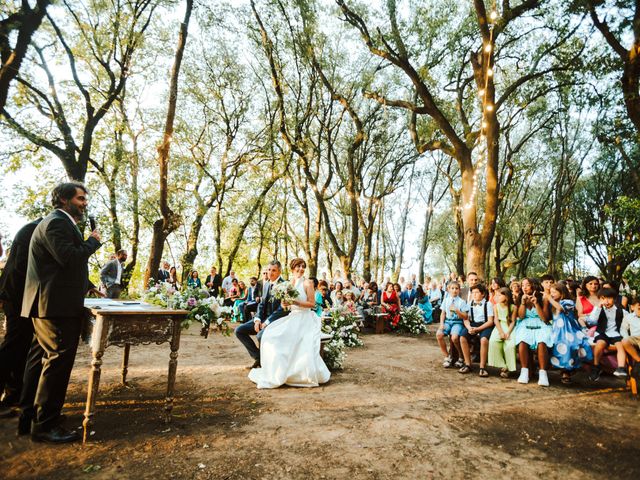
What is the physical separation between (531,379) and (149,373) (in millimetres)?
5835

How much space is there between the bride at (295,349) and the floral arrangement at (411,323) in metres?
6.70

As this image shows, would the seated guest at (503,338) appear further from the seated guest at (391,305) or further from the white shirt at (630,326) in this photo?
the seated guest at (391,305)

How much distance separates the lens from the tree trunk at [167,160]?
8.57 meters

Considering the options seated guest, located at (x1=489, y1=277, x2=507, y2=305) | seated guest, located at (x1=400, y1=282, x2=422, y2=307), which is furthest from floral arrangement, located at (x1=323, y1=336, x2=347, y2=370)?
seated guest, located at (x1=400, y1=282, x2=422, y2=307)

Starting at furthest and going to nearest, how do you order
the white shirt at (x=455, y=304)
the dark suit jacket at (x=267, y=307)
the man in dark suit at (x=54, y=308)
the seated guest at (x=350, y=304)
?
1. the seated guest at (x=350, y=304)
2. the white shirt at (x=455, y=304)
3. the dark suit jacket at (x=267, y=307)
4. the man in dark suit at (x=54, y=308)

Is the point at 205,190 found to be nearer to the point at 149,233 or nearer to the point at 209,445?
the point at 149,233

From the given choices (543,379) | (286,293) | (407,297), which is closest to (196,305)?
(286,293)

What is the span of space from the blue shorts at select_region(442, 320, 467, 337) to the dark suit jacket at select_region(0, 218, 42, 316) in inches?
238

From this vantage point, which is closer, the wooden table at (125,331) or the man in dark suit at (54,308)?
the man in dark suit at (54,308)

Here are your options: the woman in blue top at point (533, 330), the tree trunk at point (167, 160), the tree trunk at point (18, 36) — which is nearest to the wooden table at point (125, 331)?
the woman in blue top at point (533, 330)

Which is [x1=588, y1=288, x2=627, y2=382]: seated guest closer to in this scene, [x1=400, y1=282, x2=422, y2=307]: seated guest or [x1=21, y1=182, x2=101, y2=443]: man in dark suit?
[x1=21, y1=182, x2=101, y2=443]: man in dark suit

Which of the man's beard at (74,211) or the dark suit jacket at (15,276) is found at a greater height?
the man's beard at (74,211)

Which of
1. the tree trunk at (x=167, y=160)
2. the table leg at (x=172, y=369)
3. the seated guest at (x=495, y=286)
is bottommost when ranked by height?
the table leg at (x=172, y=369)

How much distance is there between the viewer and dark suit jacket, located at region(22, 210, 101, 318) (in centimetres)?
294
